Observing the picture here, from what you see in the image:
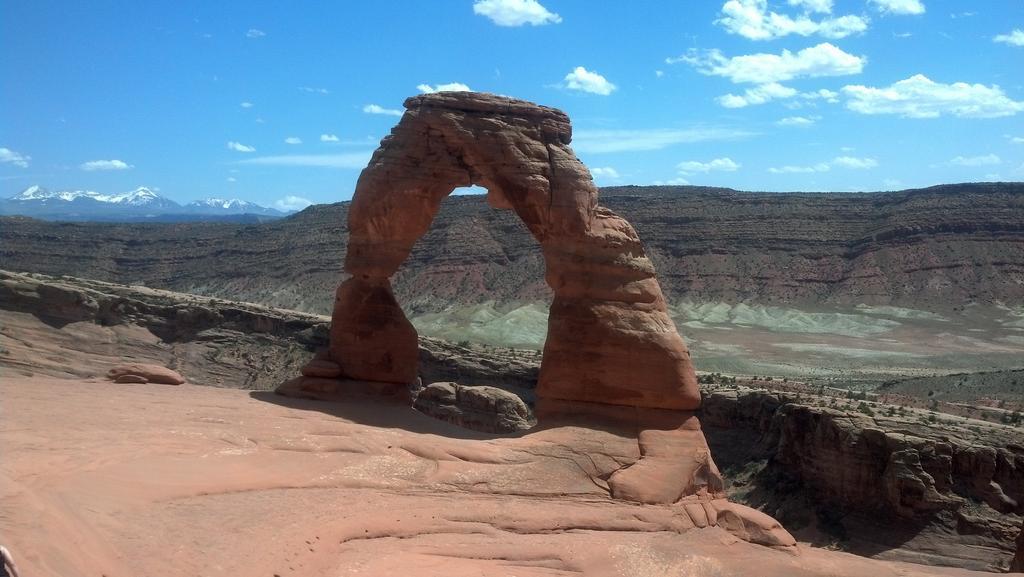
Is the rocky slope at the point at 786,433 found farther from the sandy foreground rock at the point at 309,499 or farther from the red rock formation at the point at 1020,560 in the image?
the sandy foreground rock at the point at 309,499

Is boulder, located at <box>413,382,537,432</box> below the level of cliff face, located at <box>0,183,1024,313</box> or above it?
below

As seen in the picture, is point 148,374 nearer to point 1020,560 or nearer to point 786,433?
point 1020,560

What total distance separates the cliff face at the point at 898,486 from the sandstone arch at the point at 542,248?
434 inches

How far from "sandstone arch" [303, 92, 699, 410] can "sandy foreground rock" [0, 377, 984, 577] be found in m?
1.53

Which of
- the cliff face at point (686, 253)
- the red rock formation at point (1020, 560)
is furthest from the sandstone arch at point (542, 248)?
the cliff face at point (686, 253)

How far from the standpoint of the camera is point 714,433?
102 ft

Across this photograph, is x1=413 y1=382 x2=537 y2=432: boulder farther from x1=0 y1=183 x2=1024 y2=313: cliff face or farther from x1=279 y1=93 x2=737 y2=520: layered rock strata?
x1=0 y1=183 x2=1024 y2=313: cliff face

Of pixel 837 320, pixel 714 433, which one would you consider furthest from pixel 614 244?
pixel 837 320

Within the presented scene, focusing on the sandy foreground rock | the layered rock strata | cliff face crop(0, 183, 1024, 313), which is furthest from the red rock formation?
cliff face crop(0, 183, 1024, 313)

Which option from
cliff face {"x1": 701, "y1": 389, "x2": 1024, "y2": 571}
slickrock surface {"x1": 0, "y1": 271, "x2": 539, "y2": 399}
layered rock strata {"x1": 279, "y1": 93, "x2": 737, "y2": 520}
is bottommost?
cliff face {"x1": 701, "y1": 389, "x2": 1024, "y2": 571}

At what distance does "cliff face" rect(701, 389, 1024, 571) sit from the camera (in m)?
22.6

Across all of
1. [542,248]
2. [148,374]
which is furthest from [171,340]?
[542,248]

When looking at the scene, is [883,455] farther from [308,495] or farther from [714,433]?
[308,495]

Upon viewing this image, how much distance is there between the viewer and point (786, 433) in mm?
27375
